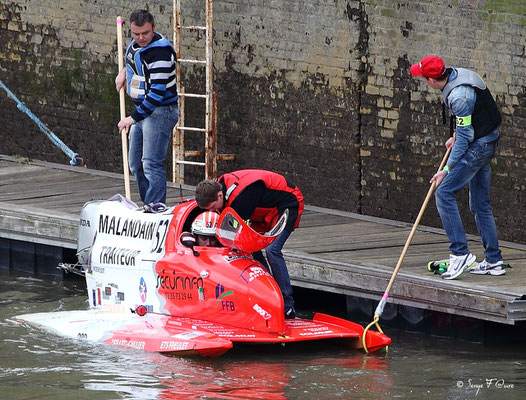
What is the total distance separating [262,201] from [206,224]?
1.61ft

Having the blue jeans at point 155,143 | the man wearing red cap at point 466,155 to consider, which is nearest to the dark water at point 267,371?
Answer: the man wearing red cap at point 466,155

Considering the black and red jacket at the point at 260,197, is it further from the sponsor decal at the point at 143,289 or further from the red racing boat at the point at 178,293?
the sponsor decal at the point at 143,289

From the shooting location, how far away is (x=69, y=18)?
16.7m

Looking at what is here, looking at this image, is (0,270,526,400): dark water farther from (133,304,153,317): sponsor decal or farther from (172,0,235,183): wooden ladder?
(172,0,235,183): wooden ladder

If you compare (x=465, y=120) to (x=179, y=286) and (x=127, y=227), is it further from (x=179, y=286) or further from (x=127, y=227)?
(x=127, y=227)

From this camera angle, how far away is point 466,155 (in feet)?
35.7

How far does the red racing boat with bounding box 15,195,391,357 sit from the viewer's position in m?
10.2

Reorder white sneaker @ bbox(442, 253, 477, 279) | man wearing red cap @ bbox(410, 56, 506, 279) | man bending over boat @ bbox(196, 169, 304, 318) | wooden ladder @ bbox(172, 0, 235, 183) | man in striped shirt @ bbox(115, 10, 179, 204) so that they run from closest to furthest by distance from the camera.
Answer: man bending over boat @ bbox(196, 169, 304, 318) → man wearing red cap @ bbox(410, 56, 506, 279) → white sneaker @ bbox(442, 253, 477, 279) → man in striped shirt @ bbox(115, 10, 179, 204) → wooden ladder @ bbox(172, 0, 235, 183)

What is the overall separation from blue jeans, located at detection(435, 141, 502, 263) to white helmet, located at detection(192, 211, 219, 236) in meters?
1.81

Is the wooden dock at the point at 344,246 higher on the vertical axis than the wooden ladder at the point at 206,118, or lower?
lower

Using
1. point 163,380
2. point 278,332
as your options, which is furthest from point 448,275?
point 163,380

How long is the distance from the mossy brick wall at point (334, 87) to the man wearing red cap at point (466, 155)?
1.79 metres

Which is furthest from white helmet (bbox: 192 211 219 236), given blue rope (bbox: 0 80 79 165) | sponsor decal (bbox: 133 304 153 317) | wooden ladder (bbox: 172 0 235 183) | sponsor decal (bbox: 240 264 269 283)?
blue rope (bbox: 0 80 79 165)

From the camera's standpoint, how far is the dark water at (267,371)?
30.7 ft
